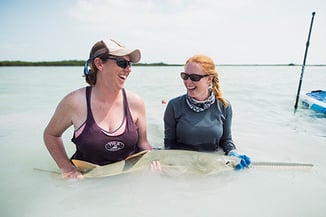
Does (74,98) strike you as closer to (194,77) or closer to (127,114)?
(127,114)

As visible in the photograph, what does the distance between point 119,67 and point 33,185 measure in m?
1.74

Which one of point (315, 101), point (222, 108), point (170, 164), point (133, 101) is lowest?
point (315, 101)

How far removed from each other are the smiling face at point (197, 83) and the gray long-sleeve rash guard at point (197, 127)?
210 millimetres

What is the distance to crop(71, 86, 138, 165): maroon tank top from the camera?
8.33 ft

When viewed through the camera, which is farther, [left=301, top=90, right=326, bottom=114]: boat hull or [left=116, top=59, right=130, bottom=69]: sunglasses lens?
[left=301, top=90, right=326, bottom=114]: boat hull

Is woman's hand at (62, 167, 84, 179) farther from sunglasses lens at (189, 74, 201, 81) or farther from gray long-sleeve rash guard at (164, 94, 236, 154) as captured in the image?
sunglasses lens at (189, 74, 201, 81)

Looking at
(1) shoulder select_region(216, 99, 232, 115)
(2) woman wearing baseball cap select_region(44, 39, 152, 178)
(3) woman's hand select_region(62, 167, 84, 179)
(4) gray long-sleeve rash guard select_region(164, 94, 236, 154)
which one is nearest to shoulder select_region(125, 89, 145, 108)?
(2) woman wearing baseball cap select_region(44, 39, 152, 178)

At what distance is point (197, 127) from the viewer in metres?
3.33

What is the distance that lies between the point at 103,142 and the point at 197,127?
1.27 meters

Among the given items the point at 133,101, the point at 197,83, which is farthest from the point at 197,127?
the point at 133,101

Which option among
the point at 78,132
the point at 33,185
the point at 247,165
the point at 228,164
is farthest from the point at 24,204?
the point at 247,165

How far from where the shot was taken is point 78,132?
2.56 m

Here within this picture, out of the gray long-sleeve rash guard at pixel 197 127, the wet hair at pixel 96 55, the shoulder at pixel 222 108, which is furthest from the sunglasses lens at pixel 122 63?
the shoulder at pixel 222 108

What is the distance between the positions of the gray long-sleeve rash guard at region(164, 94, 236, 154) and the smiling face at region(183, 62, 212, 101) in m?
0.21
